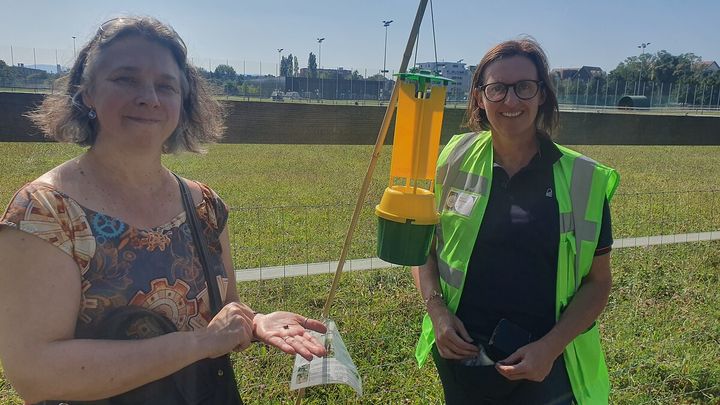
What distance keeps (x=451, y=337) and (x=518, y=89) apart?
0.95 m

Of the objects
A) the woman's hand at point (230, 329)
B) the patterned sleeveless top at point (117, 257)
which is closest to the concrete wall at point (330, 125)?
the patterned sleeveless top at point (117, 257)

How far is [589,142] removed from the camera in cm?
455

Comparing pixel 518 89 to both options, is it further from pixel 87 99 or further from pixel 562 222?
pixel 87 99

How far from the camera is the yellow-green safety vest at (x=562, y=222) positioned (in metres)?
1.94

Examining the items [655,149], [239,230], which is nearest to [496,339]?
[239,230]

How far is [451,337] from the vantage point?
6.63ft

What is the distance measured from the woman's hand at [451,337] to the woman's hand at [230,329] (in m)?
0.78

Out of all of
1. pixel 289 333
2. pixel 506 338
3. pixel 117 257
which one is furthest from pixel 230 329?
pixel 506 338

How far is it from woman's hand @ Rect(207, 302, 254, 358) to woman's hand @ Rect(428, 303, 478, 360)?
78 cm

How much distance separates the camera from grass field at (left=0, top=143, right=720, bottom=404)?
346cm

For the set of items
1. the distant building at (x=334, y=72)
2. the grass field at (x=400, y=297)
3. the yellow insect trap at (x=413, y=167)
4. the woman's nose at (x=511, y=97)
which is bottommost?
the grass field at (x=400, y=297)

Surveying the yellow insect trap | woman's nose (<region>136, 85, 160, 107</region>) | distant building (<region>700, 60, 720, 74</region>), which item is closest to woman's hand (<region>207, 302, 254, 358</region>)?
the yellow insect trap

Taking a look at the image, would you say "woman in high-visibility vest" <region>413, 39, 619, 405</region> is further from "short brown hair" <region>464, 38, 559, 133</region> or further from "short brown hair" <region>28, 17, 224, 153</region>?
"short brown hair" <region>28, 17, 224, 153</region>

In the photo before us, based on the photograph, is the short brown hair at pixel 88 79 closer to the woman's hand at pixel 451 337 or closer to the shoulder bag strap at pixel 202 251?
the shoulder bag strap at pixel 202 251
